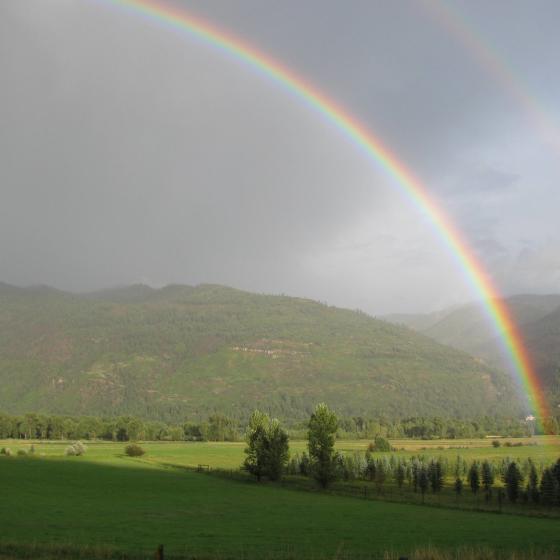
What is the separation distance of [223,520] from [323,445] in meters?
42.1

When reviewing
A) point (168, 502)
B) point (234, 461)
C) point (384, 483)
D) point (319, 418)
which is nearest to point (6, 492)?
point (168, 502)

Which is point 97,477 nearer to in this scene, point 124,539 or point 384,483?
point 384,483

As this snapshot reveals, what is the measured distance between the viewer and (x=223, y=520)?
154 feet

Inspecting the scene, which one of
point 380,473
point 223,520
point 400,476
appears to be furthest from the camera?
point 380,473

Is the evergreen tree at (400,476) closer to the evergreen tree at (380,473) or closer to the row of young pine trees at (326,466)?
the row of young pine trees at (326,466)

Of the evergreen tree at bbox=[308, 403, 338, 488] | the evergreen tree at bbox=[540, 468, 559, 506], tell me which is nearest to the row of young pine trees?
the evergreen tree at bbox=[308, 403, 338, 488]

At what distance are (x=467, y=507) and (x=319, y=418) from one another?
1160 inches

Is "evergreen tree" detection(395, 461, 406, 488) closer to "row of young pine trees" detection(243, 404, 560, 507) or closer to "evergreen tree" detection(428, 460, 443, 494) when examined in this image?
"row of young pine trees" detection(243, 404, 560, 507)

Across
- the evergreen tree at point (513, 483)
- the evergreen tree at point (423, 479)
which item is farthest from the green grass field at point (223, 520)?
the evergreen tree at point (513, 483)

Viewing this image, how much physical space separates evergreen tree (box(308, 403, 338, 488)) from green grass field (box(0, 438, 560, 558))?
7196mm

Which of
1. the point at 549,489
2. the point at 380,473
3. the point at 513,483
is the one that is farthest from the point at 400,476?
the point at 549,489

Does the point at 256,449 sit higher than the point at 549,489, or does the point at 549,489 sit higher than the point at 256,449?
the point at 256,449

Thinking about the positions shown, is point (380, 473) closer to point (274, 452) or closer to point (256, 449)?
point (274, 452)

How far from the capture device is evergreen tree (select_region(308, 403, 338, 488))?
8512 centimetres
